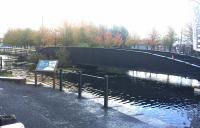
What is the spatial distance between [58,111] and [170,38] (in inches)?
1796

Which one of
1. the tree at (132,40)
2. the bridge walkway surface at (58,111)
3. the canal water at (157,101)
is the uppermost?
the tree at (132,40)

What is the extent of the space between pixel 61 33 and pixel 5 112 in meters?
46.2

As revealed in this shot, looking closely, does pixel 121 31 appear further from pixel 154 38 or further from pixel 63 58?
pixel 63 58

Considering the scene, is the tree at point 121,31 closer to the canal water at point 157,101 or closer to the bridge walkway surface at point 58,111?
the canal water at point 157,101

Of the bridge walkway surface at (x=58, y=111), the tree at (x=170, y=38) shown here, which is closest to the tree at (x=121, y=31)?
the tree at (x=170, y=38)

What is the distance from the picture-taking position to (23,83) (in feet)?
55.1

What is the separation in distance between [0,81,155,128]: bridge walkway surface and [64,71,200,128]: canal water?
63cm

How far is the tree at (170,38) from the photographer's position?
53.7 m

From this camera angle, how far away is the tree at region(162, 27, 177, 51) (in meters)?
53.7

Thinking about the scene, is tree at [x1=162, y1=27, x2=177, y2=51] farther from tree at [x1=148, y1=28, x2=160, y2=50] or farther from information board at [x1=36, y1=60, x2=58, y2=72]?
information board at [x1=36, y1=60, x2=58, y2=72]

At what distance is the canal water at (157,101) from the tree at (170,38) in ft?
94.9

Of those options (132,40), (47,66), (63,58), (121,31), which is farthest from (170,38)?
(47,66)

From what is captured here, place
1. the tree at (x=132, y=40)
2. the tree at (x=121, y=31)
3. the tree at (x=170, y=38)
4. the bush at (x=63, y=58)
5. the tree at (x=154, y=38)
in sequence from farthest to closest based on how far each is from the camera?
the tree at (x=121, y=31)
the tree at (x=132, y=40)
the tree at (x=154, y=38)
the tree at (x=170, y=38)
the bush at (x=63, y=58)

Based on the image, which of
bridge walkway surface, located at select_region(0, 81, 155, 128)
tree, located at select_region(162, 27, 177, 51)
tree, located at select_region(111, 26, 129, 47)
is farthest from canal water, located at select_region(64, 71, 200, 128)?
tree, located at select_region(111, 26, 129, 47)
